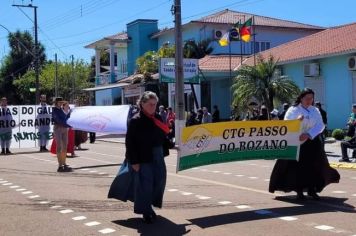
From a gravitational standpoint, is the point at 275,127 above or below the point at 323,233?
above

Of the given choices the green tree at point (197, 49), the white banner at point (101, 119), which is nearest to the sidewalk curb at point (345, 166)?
the white banner at point (101, 119)

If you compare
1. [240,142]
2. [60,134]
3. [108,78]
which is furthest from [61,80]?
[240,142]

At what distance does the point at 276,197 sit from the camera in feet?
32.7

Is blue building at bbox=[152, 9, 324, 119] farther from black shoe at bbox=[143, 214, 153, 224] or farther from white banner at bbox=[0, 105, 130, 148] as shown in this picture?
black shoe at bbox=[143, 214, 153, 224]

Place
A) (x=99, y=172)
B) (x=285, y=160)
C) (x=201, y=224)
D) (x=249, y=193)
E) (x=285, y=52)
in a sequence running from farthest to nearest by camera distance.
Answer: (x=285, y=52), (x=99, y=172), (x=249, y=193), (x=285, y=160), (x=201, y=224)

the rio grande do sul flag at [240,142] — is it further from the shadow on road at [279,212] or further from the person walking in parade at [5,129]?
the person walking in parade at [5,129]

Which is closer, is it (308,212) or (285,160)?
(308,212)

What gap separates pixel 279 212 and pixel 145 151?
2239 mm

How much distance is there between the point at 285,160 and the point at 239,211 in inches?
59.6

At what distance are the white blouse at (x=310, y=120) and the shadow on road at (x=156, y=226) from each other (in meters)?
2.93

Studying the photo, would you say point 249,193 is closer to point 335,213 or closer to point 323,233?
point 335,213

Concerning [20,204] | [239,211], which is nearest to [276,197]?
[239,211]

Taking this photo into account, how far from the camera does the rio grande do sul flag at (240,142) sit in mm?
9336

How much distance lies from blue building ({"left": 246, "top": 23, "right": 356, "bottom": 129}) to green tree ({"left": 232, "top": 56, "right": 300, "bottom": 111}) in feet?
6.18
